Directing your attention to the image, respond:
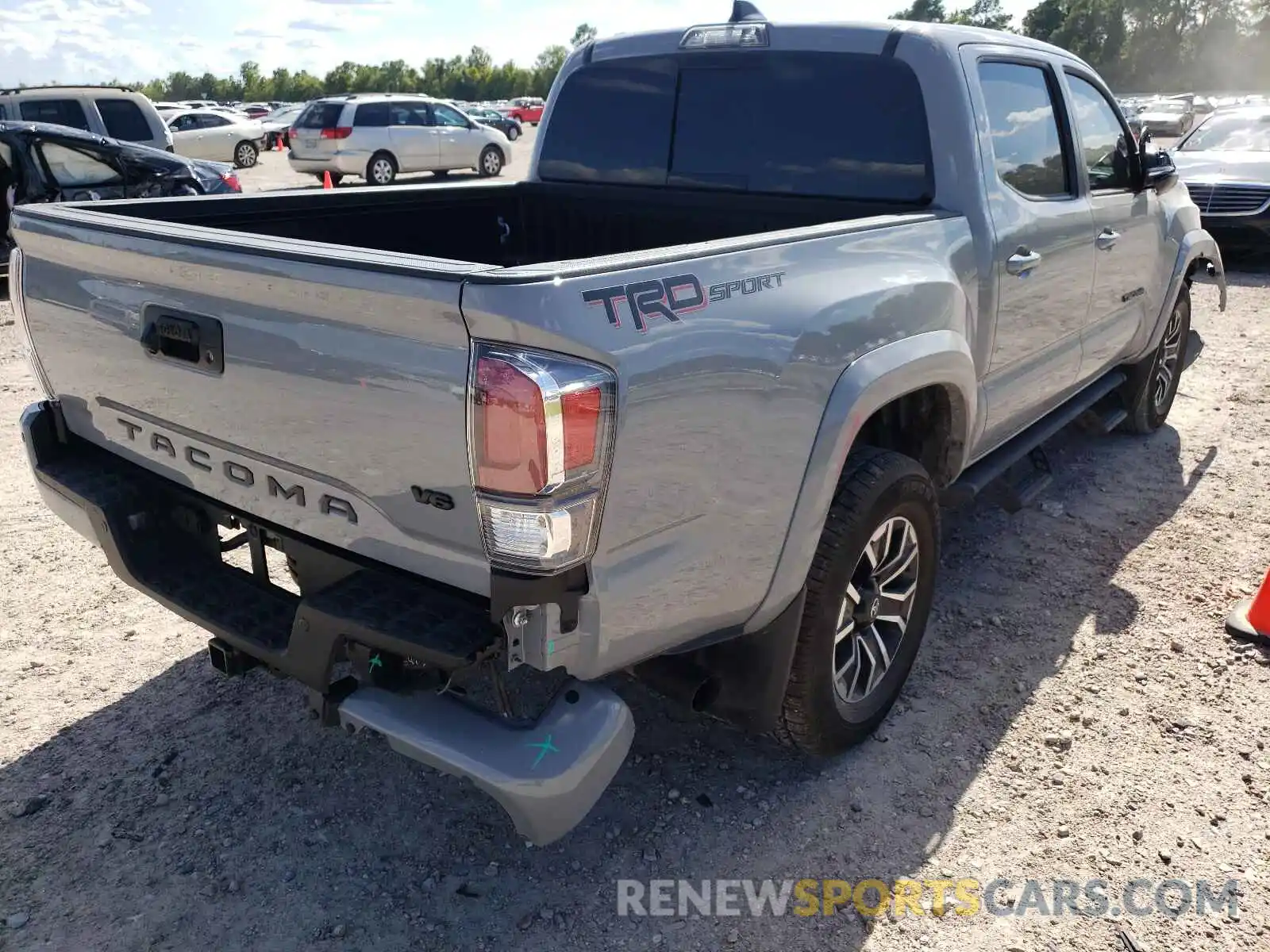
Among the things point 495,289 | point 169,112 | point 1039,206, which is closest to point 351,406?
point 495,289

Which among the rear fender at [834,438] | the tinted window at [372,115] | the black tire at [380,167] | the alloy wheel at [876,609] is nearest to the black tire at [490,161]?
the black tire at [380,167]

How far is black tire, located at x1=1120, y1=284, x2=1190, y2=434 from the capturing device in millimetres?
5453

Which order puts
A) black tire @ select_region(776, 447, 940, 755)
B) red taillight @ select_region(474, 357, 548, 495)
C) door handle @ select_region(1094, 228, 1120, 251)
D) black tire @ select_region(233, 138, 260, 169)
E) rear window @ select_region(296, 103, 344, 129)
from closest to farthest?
1. red taillight @ select_region(474, 357, 548, 495)
2. black tire @ select_region(776, 447, 940, 755)
3. door handle @ select_region(1094, 228, 1120, 251)
4. rear window @ select_region(296, 103, 344, 129)
5. black tire @ select_region(233, 138, 260, 169)

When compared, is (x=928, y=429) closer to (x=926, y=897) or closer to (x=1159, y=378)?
(x=926, y=897)

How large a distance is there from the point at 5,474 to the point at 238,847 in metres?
3.42

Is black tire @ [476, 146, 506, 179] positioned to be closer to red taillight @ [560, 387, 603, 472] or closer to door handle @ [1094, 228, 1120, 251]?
door handle @ [1094, 228, 1120, 251]

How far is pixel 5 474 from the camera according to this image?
16.8 ft

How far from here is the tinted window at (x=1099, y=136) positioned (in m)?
4.18

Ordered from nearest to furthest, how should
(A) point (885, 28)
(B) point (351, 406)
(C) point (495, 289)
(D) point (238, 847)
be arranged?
(C) point (495, 289) < (B) point (351, 406) < (D) point (238, 847) < (A) point (885, 28)

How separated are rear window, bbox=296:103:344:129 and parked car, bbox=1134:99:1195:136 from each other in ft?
77.0

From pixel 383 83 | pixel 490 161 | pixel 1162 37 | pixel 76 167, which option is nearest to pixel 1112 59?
pixel 1162 37

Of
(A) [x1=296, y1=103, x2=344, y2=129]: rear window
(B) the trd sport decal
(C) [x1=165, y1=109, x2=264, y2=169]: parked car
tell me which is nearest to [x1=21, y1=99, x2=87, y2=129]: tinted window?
(A) [x1=296, y1=103, x2=344, y2=129]: rear window

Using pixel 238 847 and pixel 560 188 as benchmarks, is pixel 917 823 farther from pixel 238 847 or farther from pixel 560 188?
pixel 560 188

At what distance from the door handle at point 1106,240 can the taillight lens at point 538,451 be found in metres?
3.06
